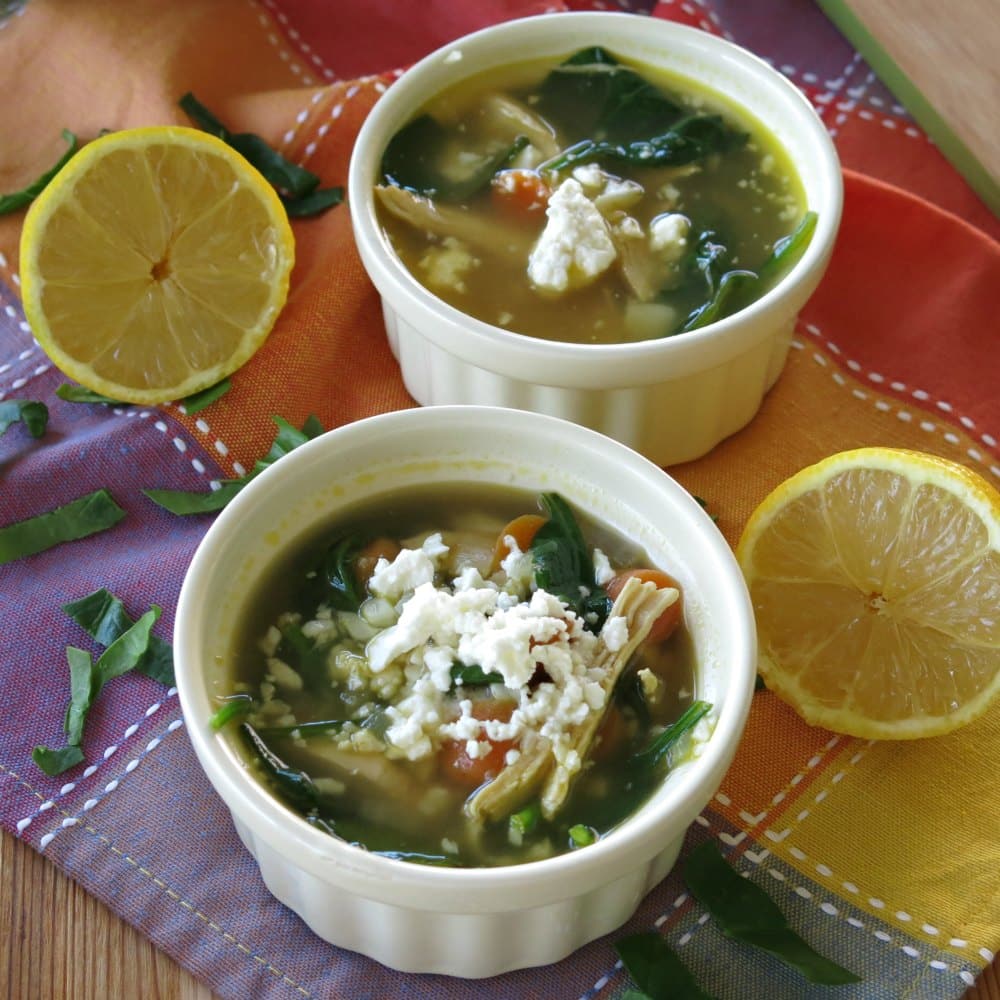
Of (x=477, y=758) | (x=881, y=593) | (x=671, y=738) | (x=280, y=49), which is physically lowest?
(x=881, y=593)

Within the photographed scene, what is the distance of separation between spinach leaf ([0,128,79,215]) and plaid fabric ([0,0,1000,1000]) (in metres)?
0.05

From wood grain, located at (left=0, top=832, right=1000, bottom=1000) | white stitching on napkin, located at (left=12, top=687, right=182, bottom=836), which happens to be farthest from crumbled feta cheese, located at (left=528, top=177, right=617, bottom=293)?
wood grain, located at (left=0, top=832, right=1000, bottom=1000)

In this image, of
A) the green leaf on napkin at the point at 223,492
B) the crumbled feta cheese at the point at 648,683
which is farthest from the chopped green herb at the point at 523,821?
the green leaf on napkin at the point at 223,492

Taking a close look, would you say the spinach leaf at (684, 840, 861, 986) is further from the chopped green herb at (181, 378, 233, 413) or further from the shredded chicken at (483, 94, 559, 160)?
the shredded chicken at (483, 94, 559, 160)

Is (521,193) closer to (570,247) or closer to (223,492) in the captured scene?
(570,247)

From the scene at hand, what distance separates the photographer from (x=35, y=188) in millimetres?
3486

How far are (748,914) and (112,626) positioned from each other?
1.31 m

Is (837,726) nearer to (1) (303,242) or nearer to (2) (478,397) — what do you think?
(2) (478,397)

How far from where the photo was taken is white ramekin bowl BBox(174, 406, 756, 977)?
211 cm

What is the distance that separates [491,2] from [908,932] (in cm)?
255

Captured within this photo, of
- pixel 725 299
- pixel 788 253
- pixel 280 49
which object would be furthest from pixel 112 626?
pixel 280 49

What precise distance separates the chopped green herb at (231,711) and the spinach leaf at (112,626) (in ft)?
1.33

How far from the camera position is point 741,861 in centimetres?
254

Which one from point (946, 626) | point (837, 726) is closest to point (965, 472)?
point (946, 626)
